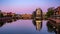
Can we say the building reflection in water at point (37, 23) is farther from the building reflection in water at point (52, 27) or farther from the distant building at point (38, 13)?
the building reflection in water at point (52, 27)

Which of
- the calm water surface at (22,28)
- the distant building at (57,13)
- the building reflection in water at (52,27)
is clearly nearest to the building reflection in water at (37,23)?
the calm water surface at (22,28)

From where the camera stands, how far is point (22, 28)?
2678mm

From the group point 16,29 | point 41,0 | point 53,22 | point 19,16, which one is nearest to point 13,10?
point 19,16

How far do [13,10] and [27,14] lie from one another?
29 centimetres

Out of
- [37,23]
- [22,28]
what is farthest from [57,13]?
[22,28]

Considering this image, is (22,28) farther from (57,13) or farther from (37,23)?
(57,13)

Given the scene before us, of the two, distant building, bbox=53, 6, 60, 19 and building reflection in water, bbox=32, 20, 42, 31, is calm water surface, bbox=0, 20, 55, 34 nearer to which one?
building reflection in water, bbox=32, 20, 42, 31

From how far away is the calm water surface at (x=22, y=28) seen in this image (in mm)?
2658

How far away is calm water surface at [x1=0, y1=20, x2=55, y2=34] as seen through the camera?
8.72ft

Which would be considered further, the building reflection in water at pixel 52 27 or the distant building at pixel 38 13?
the distant building at pixel 38 13

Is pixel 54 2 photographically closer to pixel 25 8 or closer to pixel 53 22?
pixel 53 22

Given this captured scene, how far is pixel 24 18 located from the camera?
271cm

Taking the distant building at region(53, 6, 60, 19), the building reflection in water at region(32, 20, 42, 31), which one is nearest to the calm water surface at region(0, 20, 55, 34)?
the building reflection in water at region(32, 20, 42, 31)

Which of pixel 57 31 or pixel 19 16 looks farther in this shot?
pixel 19 16
